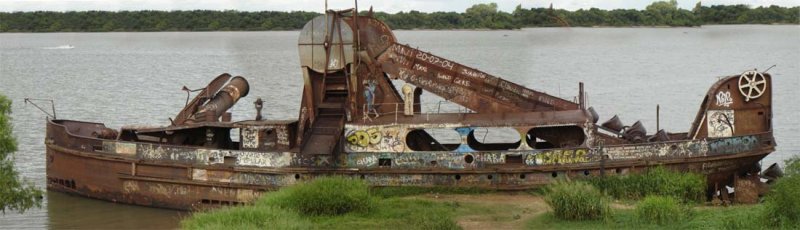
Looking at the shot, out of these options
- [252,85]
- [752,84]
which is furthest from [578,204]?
[252,85]

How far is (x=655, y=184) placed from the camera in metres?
20.9

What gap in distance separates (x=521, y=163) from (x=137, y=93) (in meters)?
32.9

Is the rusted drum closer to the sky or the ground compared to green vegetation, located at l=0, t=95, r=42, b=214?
closer to the sky

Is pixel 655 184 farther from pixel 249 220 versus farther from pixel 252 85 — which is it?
pixel 252 85

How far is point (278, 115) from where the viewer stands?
129 feet

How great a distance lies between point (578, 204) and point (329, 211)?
14.2 ft

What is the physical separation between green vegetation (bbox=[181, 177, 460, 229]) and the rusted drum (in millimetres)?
3633

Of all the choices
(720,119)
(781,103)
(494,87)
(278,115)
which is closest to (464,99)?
(494,87)

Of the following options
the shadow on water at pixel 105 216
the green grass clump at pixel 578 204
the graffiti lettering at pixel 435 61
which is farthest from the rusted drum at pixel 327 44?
the green grass clump at pixel 578 204

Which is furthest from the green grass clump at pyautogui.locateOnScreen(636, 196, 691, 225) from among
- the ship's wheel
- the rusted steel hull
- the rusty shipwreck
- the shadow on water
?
the shadow on water

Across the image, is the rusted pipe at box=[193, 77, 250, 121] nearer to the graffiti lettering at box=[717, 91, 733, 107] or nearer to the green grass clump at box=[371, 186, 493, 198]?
the green grass clump at box=[371, 186, 493, 198]

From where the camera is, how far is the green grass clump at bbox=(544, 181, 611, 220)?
58.4 ft

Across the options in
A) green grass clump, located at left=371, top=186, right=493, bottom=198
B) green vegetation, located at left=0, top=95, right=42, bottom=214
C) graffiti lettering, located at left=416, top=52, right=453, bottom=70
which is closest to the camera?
green vegetation, located at left=0, top=95, right=42, bottom=214

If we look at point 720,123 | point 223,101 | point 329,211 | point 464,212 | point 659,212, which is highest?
point 223,101
